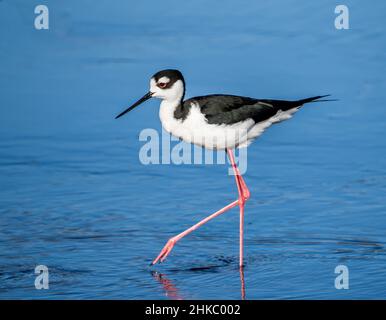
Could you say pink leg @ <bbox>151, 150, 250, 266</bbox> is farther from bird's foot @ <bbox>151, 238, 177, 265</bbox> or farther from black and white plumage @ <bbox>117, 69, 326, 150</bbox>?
black and white plumage @ <bbox>117, 69, 326, 150</bbox>

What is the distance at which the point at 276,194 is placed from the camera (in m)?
10.1

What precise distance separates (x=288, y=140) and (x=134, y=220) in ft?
9.33

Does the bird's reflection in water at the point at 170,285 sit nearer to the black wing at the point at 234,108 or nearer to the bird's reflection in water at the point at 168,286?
the bird's reflection in water at the point at 168,286

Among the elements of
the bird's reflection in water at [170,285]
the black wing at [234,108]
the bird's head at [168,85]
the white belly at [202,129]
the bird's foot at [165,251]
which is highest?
the bird's head at [168,85]

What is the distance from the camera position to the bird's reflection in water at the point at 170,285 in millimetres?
7824

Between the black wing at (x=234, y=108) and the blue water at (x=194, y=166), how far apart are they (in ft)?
2.94

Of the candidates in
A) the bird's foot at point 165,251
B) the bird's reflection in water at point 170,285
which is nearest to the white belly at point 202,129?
the bird's foot at point 165,251

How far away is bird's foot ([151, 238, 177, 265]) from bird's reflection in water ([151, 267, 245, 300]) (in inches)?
7.1

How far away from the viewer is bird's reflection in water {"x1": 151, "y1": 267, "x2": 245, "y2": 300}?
308 inches

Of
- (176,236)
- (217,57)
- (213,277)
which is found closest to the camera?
(213,277)

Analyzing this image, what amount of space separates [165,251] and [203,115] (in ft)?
4.43

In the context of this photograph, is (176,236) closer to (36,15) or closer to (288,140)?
(288,140)

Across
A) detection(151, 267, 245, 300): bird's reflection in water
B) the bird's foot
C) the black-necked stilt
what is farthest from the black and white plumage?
→ detection(151, 267, 245, 300): bird's reflection in water

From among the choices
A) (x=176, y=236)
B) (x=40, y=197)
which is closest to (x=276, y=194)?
(x=176, y=236)
